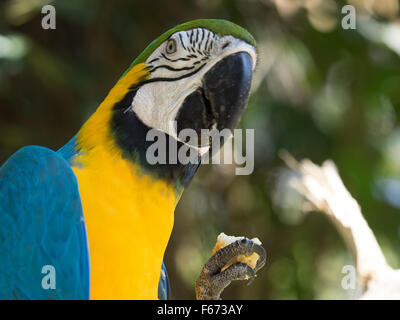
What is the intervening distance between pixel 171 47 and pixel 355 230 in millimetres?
897

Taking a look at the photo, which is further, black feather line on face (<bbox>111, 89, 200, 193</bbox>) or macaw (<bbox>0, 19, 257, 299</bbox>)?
black feather line on face (<bbox>111, 89, 200, 193</bbox>)

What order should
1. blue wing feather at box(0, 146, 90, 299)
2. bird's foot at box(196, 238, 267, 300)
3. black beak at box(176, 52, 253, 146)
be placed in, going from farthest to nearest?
bird's foot at box(196, 238, 267, 300) < black beak at box(176, 52, 253, 146) < blue wing feather at box(0, 146, 90, 299)

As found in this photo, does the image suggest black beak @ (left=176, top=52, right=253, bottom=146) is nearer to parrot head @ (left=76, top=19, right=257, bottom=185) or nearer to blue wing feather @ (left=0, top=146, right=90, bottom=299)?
parrot head @ (left=76, top=19, right=257, bottom=185)

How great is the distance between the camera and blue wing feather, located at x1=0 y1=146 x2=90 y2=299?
1555 mm

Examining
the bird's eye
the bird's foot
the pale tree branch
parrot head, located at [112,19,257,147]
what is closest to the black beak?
parrot head, located at [112,19,257,147]

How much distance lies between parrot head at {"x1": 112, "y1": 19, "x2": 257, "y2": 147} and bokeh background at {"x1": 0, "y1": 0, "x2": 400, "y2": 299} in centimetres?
237

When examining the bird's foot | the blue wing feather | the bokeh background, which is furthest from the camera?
the bokeh background

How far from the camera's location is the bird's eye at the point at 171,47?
1742 mm

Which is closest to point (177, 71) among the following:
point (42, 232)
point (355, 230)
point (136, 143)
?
point (136, 143)

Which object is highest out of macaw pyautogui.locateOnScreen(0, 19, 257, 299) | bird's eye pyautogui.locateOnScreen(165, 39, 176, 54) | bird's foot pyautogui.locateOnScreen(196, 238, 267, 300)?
bird's eye pyautogui.locateOnScreen(165, 39, 176, 54)

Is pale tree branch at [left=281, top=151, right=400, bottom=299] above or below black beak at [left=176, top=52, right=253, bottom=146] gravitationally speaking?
below

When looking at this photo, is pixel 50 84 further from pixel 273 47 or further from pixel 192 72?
pixel 192 72

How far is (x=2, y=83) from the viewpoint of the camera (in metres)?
3.92

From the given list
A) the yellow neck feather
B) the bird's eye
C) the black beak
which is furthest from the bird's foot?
the bird's eye
